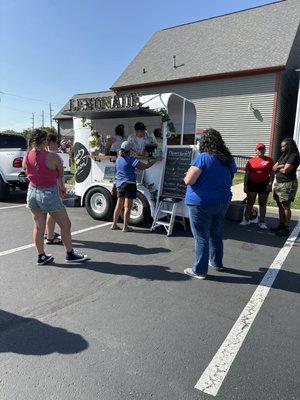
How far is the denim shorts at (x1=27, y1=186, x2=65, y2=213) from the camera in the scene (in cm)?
467

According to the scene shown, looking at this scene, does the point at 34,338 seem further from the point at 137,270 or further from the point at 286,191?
the point at 286,191

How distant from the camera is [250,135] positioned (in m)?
18.6

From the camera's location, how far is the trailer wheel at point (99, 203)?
7603 mm

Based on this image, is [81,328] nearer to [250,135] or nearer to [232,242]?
[232,242]

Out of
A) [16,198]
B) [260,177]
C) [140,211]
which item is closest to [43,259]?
[140,211]

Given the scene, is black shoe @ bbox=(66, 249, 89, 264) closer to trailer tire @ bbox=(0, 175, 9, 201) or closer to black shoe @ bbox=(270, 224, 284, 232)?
black shoe @ bbox=(270, 224, 284, 232)

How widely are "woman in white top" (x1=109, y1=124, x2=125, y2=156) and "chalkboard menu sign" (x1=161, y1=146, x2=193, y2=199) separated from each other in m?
1.46

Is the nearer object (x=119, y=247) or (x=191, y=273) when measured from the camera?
(x=191, y=273)

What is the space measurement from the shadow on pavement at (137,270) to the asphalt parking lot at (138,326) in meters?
0.01

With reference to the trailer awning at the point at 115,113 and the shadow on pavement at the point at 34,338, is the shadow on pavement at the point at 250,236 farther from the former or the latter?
the shadow on pavement at the point at 34,338

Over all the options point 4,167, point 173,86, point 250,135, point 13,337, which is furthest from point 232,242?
point 173,86

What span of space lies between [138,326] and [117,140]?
5.45 m

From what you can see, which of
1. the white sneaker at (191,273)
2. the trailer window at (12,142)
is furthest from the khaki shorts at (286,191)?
the trailer window at (12,142)

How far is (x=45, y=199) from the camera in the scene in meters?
4.66
